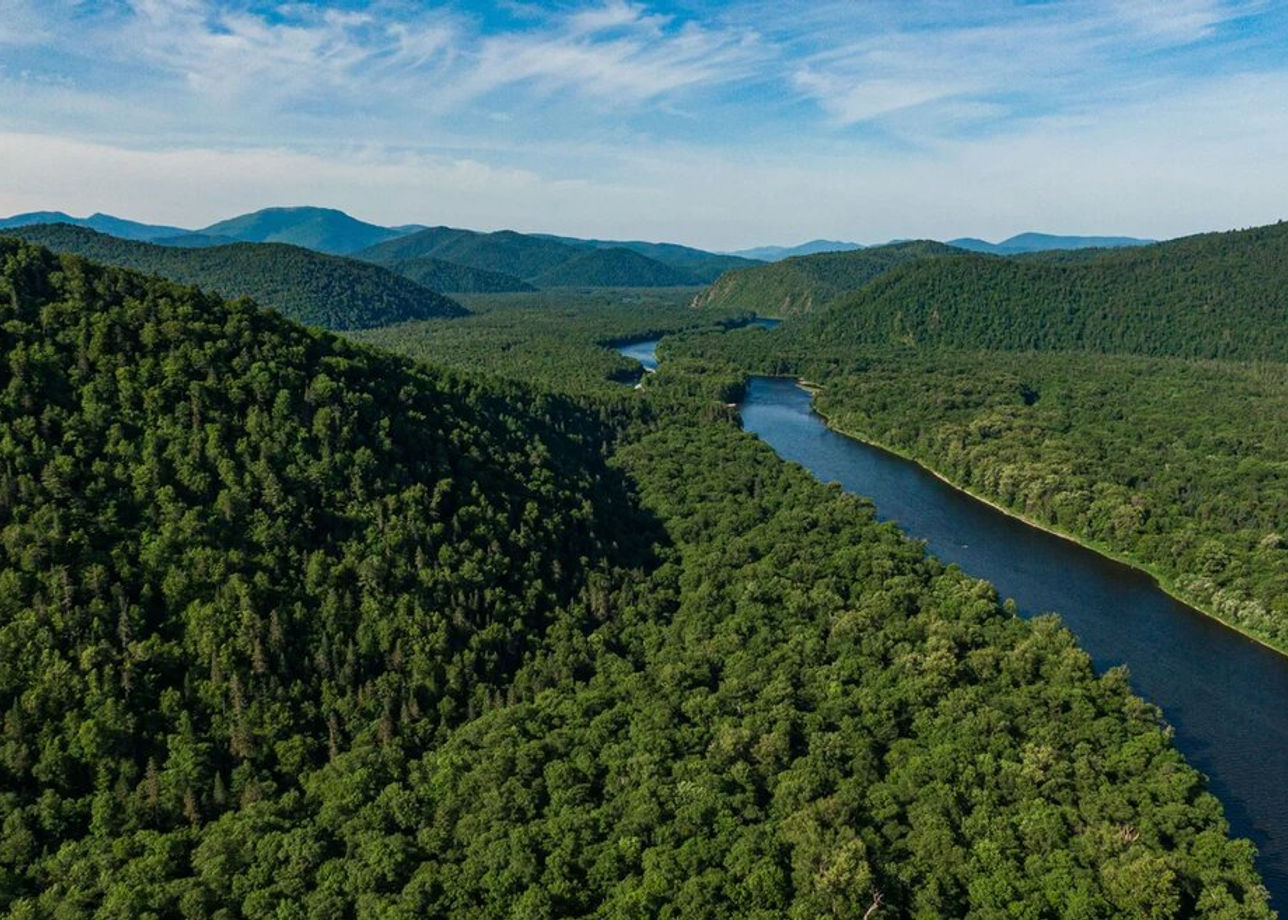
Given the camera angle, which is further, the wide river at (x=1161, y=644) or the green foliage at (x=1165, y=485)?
the green foliage at (x=1165, y=485)

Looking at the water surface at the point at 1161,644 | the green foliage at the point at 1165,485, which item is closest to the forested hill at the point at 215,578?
the water surface at the point at 1161,644

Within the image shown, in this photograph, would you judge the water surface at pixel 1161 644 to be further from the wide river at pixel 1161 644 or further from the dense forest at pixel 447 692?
the dense forest at pixel 447 692

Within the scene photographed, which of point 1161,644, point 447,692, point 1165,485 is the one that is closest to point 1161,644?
point 1161,644

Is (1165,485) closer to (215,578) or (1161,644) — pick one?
(1161,644)

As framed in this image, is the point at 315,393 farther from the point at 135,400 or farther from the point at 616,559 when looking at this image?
the point at 616,559

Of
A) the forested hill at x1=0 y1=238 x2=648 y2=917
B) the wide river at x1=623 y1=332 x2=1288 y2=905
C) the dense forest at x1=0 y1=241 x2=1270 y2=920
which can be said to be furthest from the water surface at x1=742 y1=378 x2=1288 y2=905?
the forested hill at x1=0 y1=238 x2=648 y2=917

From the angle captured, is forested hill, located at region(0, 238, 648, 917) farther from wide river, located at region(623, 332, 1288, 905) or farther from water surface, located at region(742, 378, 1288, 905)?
water surface, located at region(742, 378, 1288, 905)
